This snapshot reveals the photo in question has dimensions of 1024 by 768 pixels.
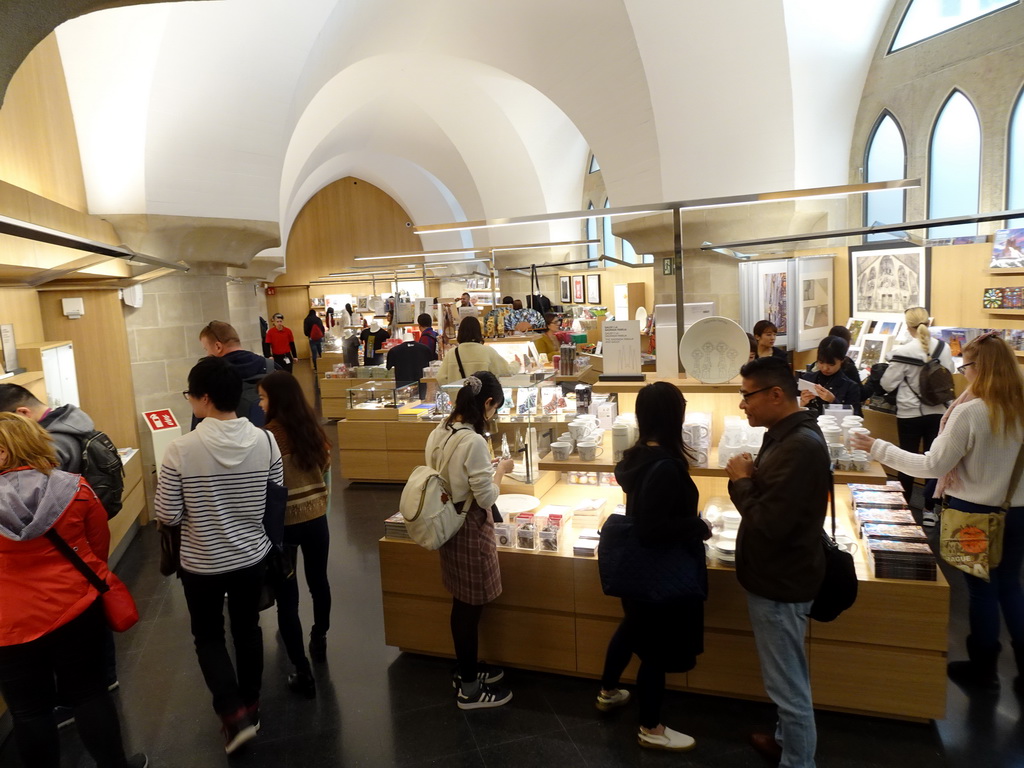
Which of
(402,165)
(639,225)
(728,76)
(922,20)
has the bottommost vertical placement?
(639,225)

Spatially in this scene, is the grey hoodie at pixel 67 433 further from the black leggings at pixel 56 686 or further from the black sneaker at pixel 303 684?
the black sneaker at pixel 303 684

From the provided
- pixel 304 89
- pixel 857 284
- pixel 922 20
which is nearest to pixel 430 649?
pixel 304 89

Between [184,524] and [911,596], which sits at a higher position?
[184,524]

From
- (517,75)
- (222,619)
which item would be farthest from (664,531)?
(517,75)

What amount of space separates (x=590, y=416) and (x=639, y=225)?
466 centimetres

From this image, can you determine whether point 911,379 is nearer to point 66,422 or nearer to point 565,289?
point 66,422

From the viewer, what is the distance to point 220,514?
305 cm

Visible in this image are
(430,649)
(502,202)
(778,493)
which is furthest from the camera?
(502,202)

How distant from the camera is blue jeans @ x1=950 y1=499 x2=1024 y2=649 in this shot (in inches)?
132

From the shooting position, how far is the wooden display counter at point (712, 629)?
10.2 feet

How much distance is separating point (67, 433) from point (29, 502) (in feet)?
2.88

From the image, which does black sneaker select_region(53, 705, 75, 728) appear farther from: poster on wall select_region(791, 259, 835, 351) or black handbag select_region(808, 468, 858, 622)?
poster on wall select_region(791, 259, 835, 351)

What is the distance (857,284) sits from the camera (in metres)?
8.95

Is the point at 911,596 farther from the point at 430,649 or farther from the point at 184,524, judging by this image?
the point at 184,524
